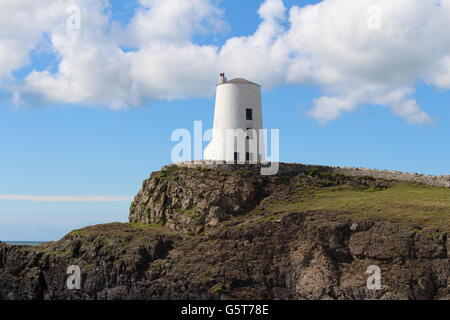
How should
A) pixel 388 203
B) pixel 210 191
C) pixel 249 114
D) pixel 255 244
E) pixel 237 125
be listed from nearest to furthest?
pixel 255 244, pixel 388 203, pixel 210 191, pixel 237 125, pixel 249 114

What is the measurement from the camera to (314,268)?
4675cm

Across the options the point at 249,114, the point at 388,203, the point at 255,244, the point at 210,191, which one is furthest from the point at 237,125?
the point at 388,203

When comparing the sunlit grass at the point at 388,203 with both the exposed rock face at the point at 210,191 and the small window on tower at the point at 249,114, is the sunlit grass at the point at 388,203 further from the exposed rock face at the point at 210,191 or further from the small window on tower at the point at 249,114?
the small window on tower at the point at 249,114

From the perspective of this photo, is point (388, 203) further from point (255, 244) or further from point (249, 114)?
point (249, 114)

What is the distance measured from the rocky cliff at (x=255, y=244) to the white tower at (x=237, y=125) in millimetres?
4225

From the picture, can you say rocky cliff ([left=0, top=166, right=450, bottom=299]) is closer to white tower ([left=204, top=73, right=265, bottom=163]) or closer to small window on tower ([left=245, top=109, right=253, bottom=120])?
white tower ([left=204, top=73, right=265, bottom=163])

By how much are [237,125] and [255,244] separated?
16507 mm

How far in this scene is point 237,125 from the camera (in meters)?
63.8

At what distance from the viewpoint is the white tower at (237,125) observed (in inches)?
2502

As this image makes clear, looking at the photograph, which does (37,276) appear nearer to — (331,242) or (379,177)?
(331,242)

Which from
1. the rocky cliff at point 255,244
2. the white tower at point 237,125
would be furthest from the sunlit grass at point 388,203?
the white tower at point 237,125

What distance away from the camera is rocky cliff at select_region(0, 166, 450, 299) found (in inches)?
1791
